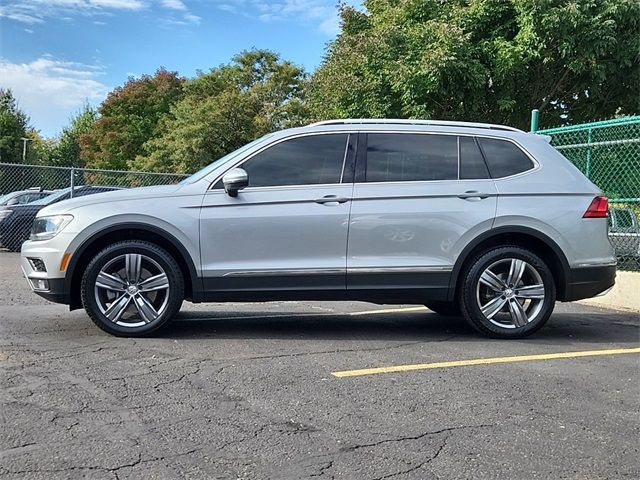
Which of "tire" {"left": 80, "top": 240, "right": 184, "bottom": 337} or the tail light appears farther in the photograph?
the tail light

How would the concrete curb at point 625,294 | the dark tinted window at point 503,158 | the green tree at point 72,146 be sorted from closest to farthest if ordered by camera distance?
the dark tinted window at point 503,158 < the concrete curb at point 625,294 < the green tree at point 72,146

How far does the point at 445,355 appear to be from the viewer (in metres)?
5.00

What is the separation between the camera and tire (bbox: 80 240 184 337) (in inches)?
207

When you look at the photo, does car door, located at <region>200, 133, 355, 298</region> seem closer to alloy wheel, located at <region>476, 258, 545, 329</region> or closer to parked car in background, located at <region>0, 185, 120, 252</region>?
alloy wheel, located at <region>476, 258, 545, 329</region>

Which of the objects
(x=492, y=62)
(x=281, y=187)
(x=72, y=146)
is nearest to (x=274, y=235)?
(x=281, y=187)

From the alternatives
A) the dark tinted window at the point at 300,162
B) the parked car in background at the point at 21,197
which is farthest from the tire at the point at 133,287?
the parked car in background at the point at 21,197

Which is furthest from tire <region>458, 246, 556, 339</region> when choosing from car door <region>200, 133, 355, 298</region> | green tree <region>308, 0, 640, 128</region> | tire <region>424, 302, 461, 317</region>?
green tree <region>308, 0, 640, 128</region>

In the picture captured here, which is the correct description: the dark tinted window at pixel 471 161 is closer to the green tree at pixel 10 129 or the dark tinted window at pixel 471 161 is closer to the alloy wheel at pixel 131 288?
the alloy wheel at pixel 131 288

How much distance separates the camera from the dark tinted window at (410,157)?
18.4ft

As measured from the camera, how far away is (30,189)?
1480 centimetres

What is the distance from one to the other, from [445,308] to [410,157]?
6.23 ft

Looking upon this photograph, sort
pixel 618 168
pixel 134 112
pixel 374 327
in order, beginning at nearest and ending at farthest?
pixel 374 327
pixel 618 168
pixel 134 112

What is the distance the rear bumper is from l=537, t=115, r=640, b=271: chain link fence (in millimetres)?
2136

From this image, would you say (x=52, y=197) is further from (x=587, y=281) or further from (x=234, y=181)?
(x=587, y=281)
